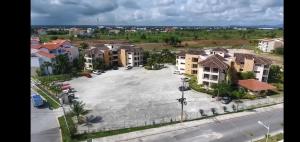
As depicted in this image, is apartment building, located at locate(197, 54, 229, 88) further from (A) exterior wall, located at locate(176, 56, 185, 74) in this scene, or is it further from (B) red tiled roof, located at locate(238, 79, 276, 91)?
(A) exterior wall, located at locate(176, 56, 185, 74)

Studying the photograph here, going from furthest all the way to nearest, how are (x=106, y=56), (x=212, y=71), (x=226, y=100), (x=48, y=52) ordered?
(x=106, y=56)
(x=48, y=52)
(x=212, y=71)
(x=226, y=100)

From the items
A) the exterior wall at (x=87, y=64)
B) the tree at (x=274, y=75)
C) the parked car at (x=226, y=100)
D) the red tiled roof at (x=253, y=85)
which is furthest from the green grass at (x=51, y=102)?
the tree at (x=274, y=75)

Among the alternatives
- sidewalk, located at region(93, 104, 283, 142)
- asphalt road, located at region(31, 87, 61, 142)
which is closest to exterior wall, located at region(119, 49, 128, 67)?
asphalt road, located at region(31, 87, 61, 142)

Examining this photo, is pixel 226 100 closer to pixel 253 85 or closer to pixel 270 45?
pixel 253 85

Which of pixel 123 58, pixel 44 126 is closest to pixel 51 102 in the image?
pixel 44 126
